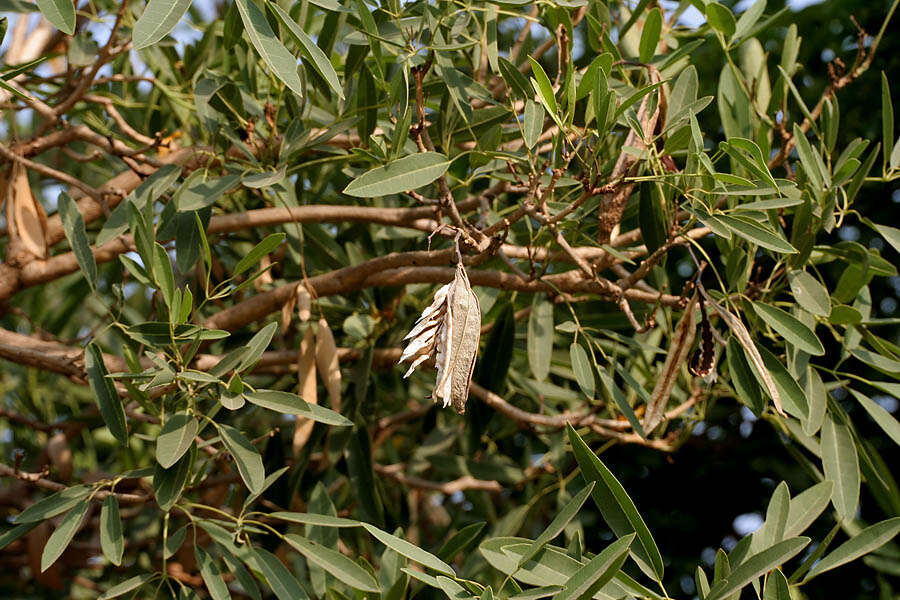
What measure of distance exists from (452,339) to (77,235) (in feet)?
1.67

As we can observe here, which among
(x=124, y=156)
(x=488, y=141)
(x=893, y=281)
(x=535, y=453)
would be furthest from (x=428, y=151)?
(x=893, y=281)

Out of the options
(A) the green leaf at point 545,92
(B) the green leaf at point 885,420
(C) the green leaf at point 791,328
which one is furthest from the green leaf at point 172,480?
(B) the green leaf at point 885,420

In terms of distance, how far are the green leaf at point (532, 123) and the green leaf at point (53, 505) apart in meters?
0.55

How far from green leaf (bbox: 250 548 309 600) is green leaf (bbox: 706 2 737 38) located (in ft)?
2.42

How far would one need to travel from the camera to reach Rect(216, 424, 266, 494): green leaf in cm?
85

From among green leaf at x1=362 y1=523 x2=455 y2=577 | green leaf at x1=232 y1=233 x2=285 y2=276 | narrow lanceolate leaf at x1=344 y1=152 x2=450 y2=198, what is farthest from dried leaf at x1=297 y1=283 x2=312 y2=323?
green leaf at x1=362 y1=523 x2=455 y2=577

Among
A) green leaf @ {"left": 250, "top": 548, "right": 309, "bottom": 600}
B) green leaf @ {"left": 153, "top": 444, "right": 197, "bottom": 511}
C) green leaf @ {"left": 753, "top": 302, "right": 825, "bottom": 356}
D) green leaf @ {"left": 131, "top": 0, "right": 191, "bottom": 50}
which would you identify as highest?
green leaf @ {"left": 131, "top": 0, "right": 191, "bottom": 50}

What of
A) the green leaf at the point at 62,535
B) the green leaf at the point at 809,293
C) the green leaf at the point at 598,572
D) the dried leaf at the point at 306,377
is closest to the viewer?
the green leaf at the point at 598,572

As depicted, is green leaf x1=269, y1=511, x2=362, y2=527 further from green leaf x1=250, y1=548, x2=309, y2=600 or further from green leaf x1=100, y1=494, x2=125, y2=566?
green leaf x1=100, y1=494, x2=125, y2=566

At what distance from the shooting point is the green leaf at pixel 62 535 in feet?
2.67

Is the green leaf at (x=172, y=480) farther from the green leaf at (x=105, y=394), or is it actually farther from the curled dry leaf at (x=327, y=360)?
the curled dry leaf at (x=327, y=360)

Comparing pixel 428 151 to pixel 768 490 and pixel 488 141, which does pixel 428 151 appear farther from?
pixel 768 490

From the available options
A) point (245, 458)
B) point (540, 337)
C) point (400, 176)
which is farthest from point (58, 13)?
point (540, 337)

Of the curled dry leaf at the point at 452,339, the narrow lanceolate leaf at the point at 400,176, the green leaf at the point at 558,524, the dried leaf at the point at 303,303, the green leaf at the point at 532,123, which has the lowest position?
the dried leaf at the point at 303,303
